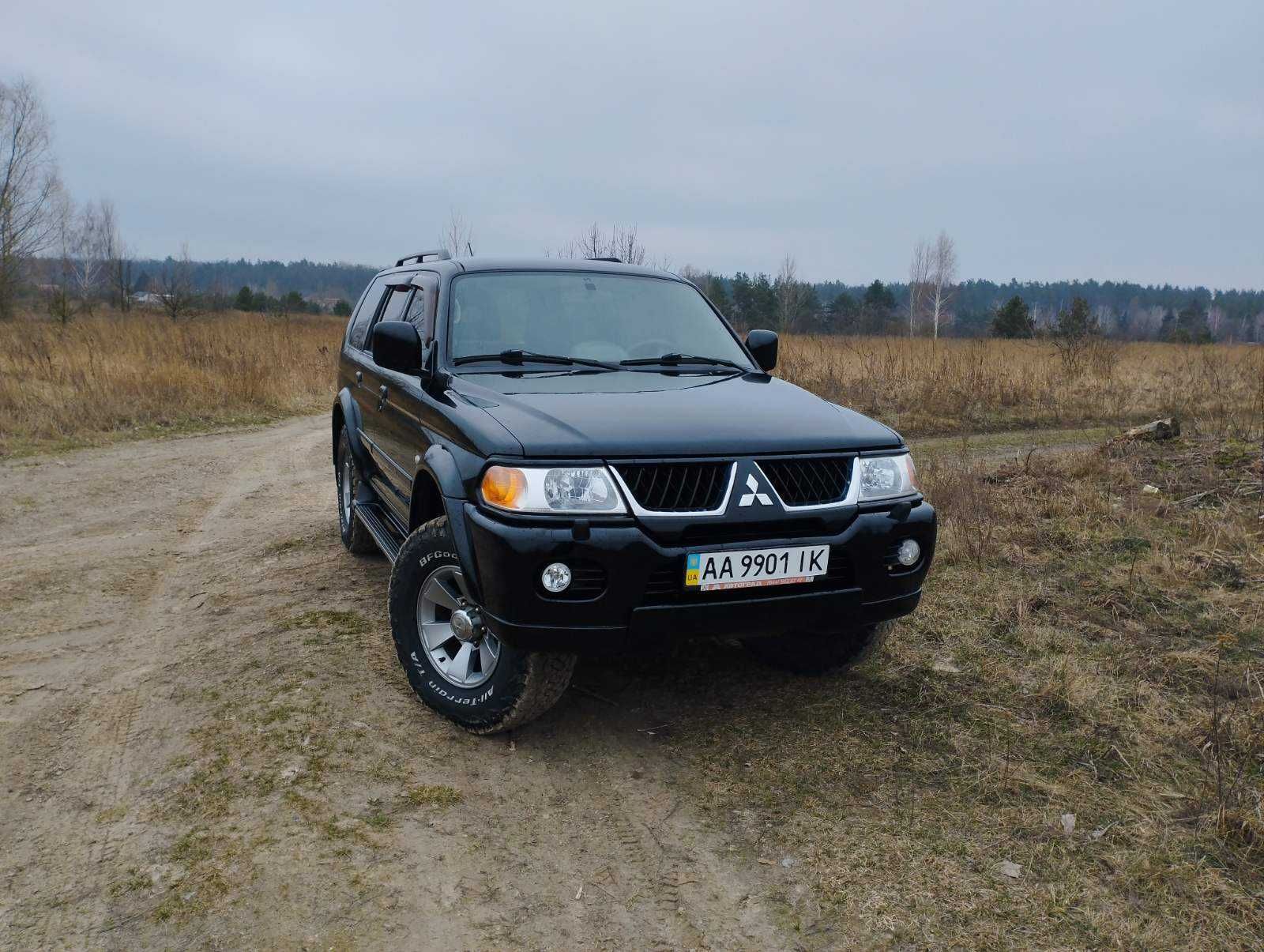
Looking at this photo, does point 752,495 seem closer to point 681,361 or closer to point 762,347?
point 681,361

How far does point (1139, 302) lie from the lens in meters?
102

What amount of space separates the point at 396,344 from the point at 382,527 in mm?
1297

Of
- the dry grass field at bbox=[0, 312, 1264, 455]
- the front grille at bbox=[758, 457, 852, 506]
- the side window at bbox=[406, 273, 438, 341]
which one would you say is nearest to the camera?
the front grille at bbox=[758, 457, 852, 506]

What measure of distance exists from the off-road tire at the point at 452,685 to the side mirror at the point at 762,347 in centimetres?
206

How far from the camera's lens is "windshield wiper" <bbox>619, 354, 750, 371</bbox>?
4.20m

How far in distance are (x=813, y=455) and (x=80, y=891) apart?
2536 millimetres

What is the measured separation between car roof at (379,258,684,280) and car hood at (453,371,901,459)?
82 centimetres

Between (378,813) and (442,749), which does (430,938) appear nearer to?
(378,813)

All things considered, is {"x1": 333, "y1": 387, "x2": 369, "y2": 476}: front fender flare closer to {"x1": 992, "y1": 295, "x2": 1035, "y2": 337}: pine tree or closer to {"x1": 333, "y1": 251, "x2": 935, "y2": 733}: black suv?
{"x1": 333, "y1": 251, "x2": 935, "y2": 733}: black suv

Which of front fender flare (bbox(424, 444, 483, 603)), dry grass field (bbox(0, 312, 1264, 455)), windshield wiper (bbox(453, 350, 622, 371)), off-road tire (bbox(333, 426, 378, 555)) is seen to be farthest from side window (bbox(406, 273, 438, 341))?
dry grass field (bbox(0, 312, 1264, 455))

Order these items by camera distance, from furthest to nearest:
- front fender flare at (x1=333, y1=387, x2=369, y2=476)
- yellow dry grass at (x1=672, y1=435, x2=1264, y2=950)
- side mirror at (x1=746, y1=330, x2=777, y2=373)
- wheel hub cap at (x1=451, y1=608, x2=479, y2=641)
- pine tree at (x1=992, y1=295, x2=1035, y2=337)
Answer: pine tree at (x1=992, y1=295, x2=1035, y2=337)
front fender flare at (x1=333, y1=387, x2=369, y2=476)
side mirror at (x1=746, y1=330, x2=777, y2=373)
wheel hub cap at (x1=451, y1=608, x2=479, y2=641)
yellow dry grass at (x1=672, y1=435, x2=1264, y2=950)

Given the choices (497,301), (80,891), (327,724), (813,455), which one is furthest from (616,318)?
(80,891)

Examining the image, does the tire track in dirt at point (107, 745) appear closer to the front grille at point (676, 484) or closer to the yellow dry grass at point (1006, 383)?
the front grille at point (676, 484)

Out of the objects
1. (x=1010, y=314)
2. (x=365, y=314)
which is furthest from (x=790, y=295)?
(x=365, y=314)
